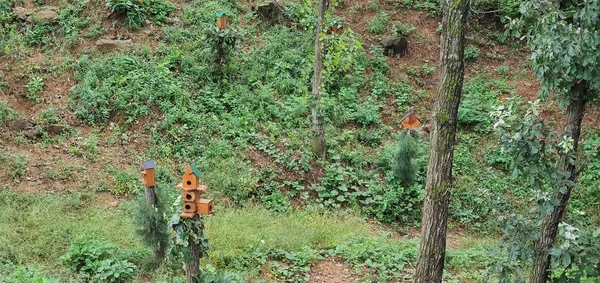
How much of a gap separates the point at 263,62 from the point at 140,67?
2.72 meters

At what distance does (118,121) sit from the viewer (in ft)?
32.4

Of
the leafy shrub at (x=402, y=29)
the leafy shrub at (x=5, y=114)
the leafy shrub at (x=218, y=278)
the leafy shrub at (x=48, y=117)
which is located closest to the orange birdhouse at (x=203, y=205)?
the leafy shrub at (x=218, y=278)

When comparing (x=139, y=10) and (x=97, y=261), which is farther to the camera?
(x=139, y=10)

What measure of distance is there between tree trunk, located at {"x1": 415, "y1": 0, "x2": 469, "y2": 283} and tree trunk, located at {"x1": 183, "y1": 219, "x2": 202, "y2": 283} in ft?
7.34

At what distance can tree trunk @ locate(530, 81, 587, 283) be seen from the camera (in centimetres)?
467

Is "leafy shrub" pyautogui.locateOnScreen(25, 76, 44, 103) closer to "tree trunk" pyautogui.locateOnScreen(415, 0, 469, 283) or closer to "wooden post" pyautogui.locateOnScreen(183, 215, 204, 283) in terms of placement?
"wooden post" pyautogui.locateOnScreen(183, 215, 204, 283)

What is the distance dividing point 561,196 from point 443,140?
3.76 feet

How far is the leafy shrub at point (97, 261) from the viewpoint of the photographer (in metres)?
6.11

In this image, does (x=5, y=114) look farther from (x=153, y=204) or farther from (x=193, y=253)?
(x=193, y=253)

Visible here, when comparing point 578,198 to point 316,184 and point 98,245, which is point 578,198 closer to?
point 316,184

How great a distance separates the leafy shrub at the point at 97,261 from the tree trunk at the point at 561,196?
14.1ft

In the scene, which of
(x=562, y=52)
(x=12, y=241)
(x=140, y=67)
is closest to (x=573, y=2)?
(x=562, y=52)

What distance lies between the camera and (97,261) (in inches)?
248

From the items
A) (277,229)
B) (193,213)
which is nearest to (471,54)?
(277,229)
